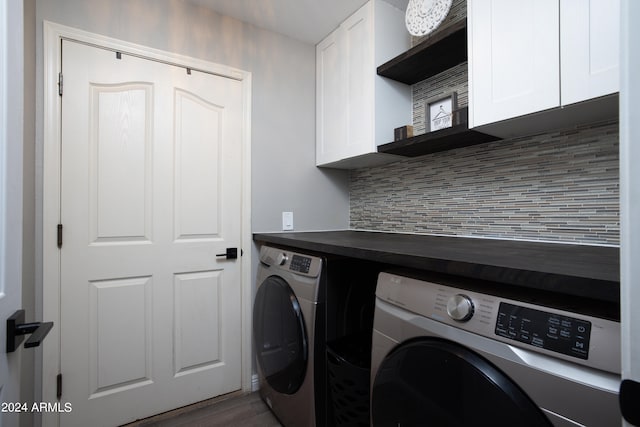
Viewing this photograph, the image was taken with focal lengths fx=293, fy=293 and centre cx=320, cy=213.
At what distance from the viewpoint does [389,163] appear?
2049 mm

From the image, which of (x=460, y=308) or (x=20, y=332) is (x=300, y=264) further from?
(x=20, y=332)

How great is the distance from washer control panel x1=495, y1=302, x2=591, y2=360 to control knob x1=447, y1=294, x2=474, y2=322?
0.06 m

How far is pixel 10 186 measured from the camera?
66 centimetres

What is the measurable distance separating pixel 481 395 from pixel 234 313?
61.6 inches

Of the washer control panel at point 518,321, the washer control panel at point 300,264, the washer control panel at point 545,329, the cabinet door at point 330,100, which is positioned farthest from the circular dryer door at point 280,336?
the cabinet door at point 330,100

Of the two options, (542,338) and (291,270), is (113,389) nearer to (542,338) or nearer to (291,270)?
(291,270)

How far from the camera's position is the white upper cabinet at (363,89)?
5.63 ft

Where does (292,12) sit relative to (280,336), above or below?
above

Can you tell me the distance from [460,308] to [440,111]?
125cm

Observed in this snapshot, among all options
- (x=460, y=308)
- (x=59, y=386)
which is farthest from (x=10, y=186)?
(x=59, y=386)

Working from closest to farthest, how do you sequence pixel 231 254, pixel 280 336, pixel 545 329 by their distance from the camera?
pixel 545 329, pixel 280 336, pixel 231 254

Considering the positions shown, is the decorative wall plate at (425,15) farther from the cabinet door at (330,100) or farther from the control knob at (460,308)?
the control knob at (460,308)

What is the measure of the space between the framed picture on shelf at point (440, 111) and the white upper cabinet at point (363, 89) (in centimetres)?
19

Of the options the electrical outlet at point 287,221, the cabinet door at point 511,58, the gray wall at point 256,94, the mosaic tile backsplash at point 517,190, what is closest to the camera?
the cabinet door at point 511,58
